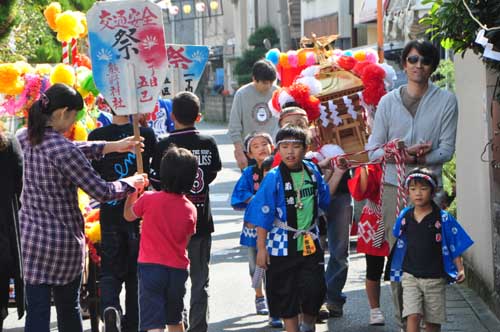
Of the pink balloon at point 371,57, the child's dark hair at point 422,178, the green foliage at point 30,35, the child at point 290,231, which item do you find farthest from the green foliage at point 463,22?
the green foliage at point 30,35

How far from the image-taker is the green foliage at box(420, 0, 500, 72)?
22.2 ft

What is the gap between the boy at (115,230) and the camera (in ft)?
Answer: 26.1

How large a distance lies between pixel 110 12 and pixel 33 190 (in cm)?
155

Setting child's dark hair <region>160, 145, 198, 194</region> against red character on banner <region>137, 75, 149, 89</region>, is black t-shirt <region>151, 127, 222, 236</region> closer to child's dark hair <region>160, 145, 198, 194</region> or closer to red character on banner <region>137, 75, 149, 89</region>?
red character on banner <region>137, 75, 149, 89</region>

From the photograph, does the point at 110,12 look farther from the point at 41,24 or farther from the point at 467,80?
the point at 41,24

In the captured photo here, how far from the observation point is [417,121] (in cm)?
773

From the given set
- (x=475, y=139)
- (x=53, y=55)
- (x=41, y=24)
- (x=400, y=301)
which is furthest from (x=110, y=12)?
(x=53, y=55)

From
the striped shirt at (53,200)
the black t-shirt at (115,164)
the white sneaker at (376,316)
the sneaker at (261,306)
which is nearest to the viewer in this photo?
the striped shirt at (53,200)

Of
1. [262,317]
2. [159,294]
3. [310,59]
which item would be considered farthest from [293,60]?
[159,294]

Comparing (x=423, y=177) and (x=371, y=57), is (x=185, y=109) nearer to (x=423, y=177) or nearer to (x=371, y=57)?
(x=423, y=177)

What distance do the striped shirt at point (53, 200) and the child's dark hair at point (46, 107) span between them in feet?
0.19

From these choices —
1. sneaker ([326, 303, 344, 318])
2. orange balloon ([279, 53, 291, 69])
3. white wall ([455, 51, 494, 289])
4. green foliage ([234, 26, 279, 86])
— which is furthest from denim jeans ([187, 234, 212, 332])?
green foliage ([234, 26, 279, 86])

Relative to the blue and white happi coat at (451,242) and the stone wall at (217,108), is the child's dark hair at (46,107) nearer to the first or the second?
the blue and white happi coat at (451,242)

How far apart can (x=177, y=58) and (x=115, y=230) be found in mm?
3622
